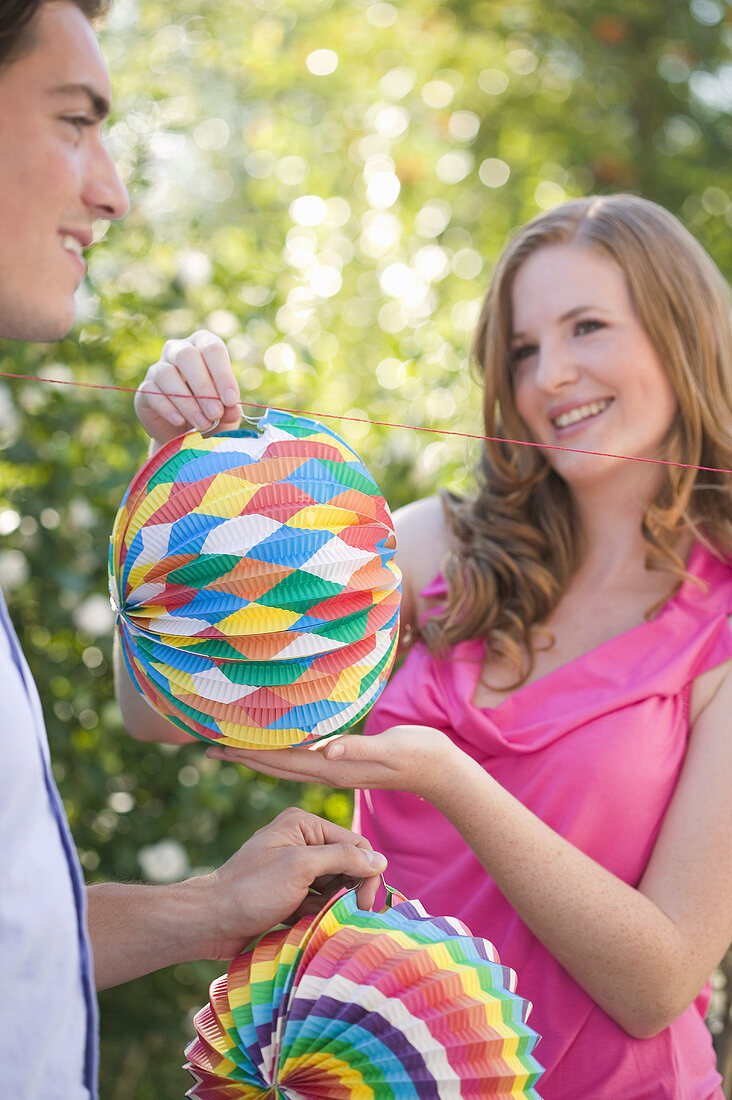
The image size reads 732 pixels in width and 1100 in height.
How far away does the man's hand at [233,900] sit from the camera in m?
1.34

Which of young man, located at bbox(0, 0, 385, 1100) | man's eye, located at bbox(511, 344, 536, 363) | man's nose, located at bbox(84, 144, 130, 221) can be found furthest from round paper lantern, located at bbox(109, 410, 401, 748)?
man's eye, located at bbox(511, 344, 536, 363)

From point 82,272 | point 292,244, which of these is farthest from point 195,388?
point 292,244

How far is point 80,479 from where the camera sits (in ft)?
8.94

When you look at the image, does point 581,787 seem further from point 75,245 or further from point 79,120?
point 79,120

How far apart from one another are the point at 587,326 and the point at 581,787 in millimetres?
964

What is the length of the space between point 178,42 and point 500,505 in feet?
12.6

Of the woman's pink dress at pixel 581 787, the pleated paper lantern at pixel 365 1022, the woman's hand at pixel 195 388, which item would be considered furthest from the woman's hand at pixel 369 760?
the woman's hand at pixel 195 388

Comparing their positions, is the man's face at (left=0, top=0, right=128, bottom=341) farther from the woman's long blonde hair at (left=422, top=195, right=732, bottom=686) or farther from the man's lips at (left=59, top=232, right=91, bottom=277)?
the woman's long blonde hair at (left=422, top=195, right=732, bottom=686)

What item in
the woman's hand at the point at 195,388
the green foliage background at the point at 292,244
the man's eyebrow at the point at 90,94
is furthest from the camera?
the green foliage background at the point at 292,244

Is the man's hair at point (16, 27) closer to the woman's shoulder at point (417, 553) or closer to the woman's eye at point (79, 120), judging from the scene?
the woman's eye at point (79, 120)

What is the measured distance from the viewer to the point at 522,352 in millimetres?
2303

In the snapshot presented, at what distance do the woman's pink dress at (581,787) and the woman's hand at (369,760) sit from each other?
1.28 feet

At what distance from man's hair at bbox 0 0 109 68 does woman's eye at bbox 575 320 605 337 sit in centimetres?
121

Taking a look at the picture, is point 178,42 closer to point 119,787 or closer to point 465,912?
point 119,787
